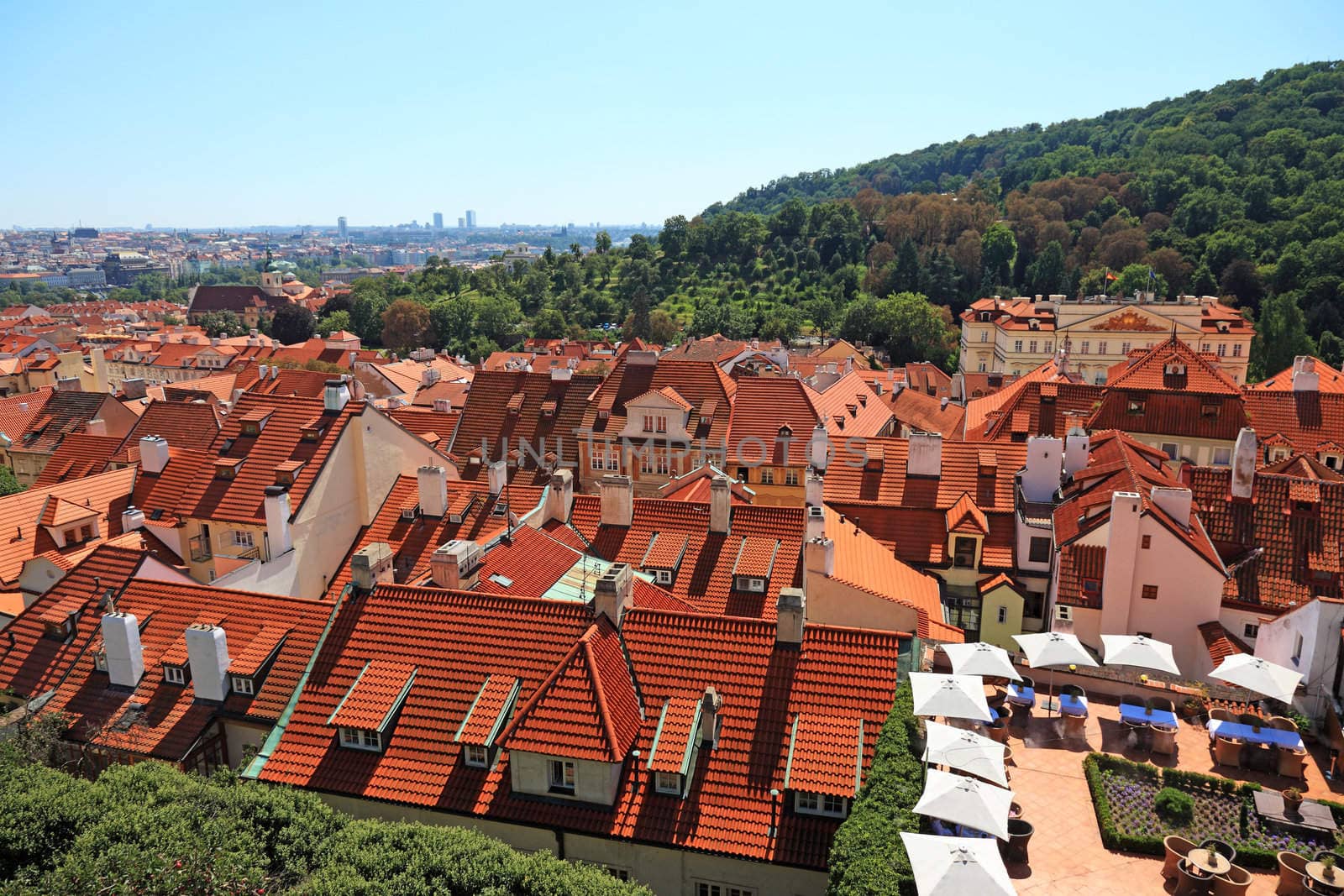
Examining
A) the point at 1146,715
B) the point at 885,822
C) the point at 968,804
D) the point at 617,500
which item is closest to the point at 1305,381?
the point at 1146,715

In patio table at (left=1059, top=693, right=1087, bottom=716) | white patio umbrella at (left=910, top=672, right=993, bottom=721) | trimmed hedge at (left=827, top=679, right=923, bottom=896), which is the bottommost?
patio table at (left=1059, top=693, right=1087, bottom=716)

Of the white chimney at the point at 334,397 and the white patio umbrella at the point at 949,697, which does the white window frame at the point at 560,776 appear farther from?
the white chimney at the point at 334,397

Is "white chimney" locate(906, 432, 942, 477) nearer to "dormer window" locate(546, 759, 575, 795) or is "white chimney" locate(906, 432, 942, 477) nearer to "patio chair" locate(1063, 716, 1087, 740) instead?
"patio chair" locate(1063, 716, 1087, 740)

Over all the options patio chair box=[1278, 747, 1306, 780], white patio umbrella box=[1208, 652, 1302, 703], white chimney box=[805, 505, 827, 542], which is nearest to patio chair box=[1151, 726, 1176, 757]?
patio chair box=[1278, 747, 1306, 780]

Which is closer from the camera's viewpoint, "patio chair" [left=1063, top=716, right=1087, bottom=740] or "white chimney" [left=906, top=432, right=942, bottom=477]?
"patio chair" [left=1063, top=716, right=1087, bottom=740]

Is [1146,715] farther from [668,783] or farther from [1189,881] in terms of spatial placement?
[668,783]
